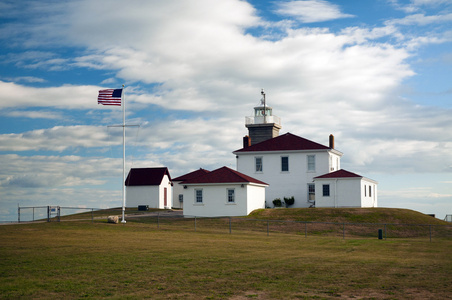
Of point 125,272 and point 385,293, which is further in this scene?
point 125,272

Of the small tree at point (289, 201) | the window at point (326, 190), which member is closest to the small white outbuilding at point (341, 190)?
the window at point (326, 190)

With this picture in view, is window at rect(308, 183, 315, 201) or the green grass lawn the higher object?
window at rect(308, 183, 315, 201)

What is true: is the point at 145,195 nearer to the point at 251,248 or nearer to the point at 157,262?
the point at 251,248

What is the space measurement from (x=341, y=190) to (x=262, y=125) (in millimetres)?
17294

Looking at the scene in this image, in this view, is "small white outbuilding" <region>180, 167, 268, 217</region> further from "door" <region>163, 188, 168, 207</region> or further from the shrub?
"door" <region>163, 188, 168, 207</region>

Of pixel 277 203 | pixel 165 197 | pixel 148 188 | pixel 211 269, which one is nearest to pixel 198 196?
Result: pixel 277 203

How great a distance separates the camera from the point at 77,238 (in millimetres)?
29359

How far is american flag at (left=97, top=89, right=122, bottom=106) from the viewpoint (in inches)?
1542

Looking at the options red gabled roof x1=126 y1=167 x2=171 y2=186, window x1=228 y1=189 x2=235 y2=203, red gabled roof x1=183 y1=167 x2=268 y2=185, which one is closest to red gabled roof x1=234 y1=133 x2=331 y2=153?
red gabled roof x1=183 y1=167 x2=268 y2=185

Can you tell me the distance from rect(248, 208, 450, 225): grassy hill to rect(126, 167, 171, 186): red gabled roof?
22912 millimetres

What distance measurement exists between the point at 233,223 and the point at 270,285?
27.8 metres

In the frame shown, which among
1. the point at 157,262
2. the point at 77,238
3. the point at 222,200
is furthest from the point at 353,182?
the point at 157,262

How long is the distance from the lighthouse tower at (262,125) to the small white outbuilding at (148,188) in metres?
13.6

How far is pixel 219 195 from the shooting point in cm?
4747
